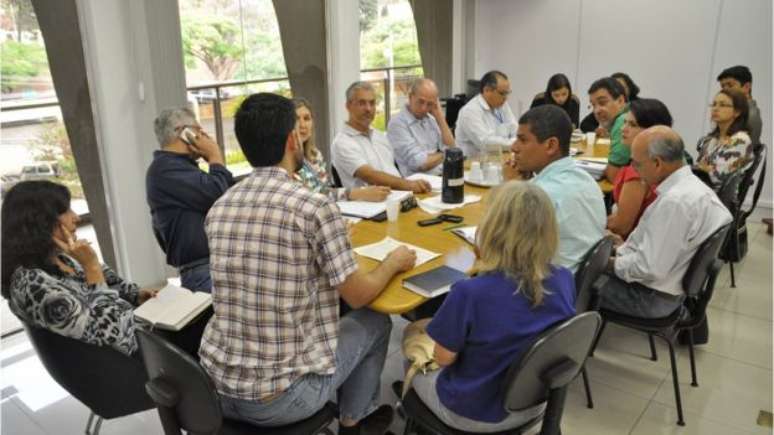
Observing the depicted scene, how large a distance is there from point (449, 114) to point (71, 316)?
4463mm

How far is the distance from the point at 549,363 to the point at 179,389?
3.06 ft

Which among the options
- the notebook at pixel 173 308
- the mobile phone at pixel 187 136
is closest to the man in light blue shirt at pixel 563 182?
the notebook at pixel 173 308

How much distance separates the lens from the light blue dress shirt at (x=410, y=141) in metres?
3.67

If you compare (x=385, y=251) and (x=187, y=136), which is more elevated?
(x=187, y=136)

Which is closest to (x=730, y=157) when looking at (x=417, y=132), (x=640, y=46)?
(x=417, y=132)

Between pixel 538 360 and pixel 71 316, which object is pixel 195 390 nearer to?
pixel 71 316

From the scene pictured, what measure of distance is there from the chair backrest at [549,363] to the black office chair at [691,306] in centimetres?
Answer: 68

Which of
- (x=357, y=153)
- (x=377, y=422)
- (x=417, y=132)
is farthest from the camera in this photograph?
(x=417, y=132)

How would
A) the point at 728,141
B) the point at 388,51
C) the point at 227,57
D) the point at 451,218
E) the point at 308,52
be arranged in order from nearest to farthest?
1. the point at 451,218
2. the point at 728,141
3. the point at 227,57
4. the point at 308,52
5. the point at 388,51

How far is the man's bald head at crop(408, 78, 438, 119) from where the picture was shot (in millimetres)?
3674

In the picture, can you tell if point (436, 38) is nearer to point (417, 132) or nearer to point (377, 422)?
point (417, 132)

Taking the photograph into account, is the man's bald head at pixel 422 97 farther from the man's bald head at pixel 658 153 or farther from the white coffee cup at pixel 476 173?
the man's bald head at pixel 658 153

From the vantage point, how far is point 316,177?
2824 mm

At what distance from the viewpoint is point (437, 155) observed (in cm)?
365
